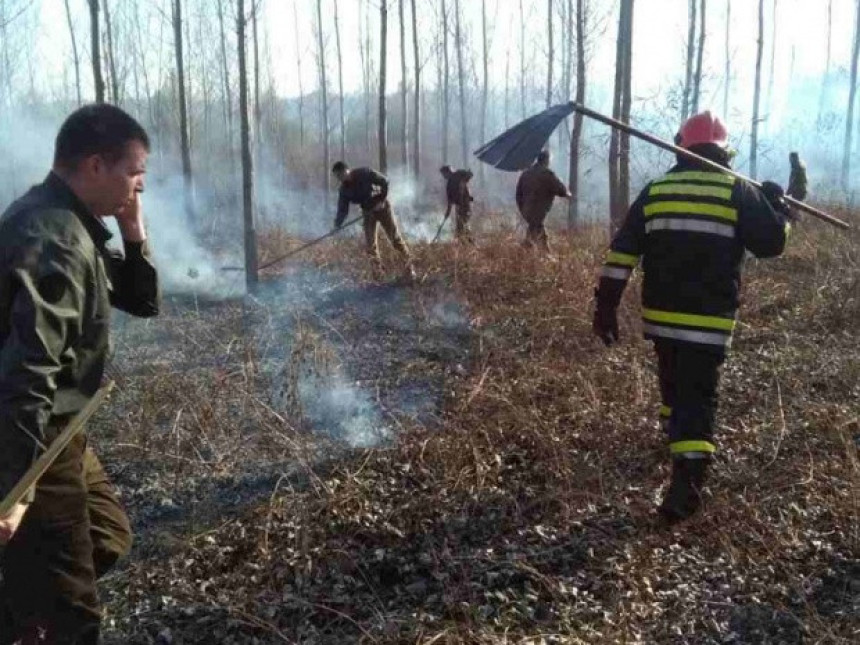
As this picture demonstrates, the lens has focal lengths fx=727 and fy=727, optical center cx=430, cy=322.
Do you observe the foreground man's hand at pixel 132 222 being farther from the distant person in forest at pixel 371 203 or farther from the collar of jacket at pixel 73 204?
the distant person in forest at pixel 371 203

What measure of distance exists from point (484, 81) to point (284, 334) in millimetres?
25270

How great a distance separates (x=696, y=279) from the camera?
3.33 metres

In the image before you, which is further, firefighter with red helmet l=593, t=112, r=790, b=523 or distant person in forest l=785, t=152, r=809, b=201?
distant person in forest l=785, t=152, r=809, b=201

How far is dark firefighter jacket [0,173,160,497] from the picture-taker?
5.34ft

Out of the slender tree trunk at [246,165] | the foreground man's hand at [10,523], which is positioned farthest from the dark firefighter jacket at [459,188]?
the foreground man's hand at [10,523]

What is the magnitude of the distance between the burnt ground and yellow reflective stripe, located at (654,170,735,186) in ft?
6.38

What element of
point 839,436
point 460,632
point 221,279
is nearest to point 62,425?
point 460,632

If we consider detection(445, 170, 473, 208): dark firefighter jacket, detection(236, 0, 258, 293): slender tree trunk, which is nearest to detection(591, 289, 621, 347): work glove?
detection(236, 0, 258, 293): slender tree trunk

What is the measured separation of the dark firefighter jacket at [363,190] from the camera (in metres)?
9.77

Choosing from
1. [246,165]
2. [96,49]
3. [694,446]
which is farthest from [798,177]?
[96,49]

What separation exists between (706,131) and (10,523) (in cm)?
325

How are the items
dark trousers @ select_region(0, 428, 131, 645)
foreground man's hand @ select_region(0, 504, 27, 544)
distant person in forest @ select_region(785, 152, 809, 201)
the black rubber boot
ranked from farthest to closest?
distant person in forest @ select_region(785, 152, 809, 201) < the black rubber boot < dark trousers @ select_region(0, 428, 131, 645) < foreground man's hand @ select_region(0, 504, 27, 544)

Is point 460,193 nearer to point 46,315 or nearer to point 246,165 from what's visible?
point 246,165

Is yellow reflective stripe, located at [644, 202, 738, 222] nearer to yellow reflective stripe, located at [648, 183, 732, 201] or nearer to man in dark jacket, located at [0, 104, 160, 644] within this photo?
yellow reflective stripe, located at [648, 183, 732, 201]
